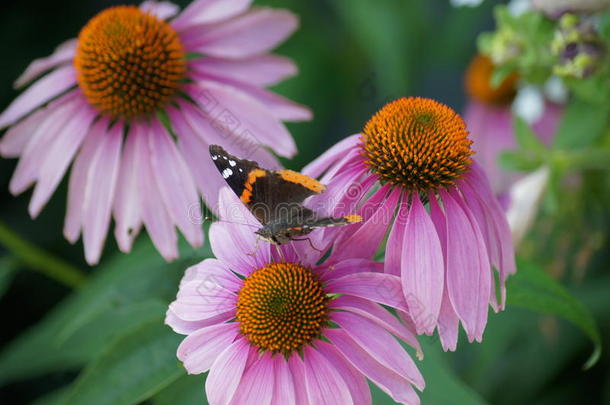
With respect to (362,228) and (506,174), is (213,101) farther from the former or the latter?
(506,174)

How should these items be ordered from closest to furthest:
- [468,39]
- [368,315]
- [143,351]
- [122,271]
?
[368,315] → [143,351] → [122,271] → [468,39]

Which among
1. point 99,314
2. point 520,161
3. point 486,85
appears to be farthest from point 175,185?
point 486,85

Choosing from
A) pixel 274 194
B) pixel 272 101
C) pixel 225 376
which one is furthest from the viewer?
pixel 272 101

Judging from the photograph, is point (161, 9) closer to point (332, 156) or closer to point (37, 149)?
point (37, 149)

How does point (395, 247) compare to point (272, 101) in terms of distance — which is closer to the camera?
point (395, 247)

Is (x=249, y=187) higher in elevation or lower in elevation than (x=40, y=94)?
lower

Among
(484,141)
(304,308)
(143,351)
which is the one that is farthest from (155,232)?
(484,141)

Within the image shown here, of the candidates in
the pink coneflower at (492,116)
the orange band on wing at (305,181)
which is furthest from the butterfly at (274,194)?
the pink coneflower at (492,116)

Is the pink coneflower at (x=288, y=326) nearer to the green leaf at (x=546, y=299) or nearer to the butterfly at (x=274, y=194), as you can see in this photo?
the butterfly at (x=274, y=194)
